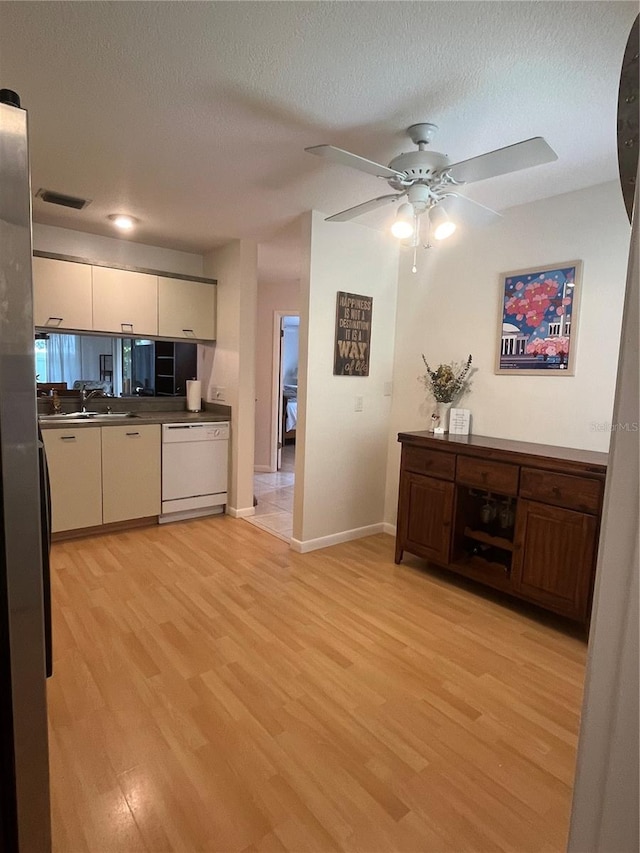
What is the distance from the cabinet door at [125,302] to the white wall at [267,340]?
6.31 feet

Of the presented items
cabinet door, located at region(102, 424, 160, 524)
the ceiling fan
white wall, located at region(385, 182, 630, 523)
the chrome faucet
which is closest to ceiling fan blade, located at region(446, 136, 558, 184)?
the ceiling fan

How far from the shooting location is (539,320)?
9.45 ft

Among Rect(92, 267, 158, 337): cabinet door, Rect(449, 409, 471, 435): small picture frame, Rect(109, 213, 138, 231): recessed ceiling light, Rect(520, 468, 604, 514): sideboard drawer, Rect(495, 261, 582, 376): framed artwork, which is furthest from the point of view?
Rect(92, 267, 158, 337): cabinet door

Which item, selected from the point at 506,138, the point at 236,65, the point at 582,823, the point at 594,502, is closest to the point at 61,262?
the point at 236,65

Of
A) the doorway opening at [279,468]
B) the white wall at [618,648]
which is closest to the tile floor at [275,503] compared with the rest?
the doorway opening at [279,468]

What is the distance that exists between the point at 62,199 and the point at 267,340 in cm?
299

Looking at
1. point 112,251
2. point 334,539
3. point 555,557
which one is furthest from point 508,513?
point 112,251

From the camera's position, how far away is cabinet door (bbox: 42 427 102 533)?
11.0ft

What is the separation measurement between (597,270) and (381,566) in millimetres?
2272

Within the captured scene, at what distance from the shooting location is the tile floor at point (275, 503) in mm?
3955

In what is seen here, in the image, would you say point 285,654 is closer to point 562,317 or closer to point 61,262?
point 562,317

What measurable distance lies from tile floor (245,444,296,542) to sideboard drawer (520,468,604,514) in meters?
1.89

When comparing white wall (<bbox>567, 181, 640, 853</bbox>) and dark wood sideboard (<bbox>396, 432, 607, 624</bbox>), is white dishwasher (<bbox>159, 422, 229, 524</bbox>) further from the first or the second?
white wall (<bbox>567, 181, 640, 853</bbox>)

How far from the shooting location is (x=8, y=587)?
781 mm
